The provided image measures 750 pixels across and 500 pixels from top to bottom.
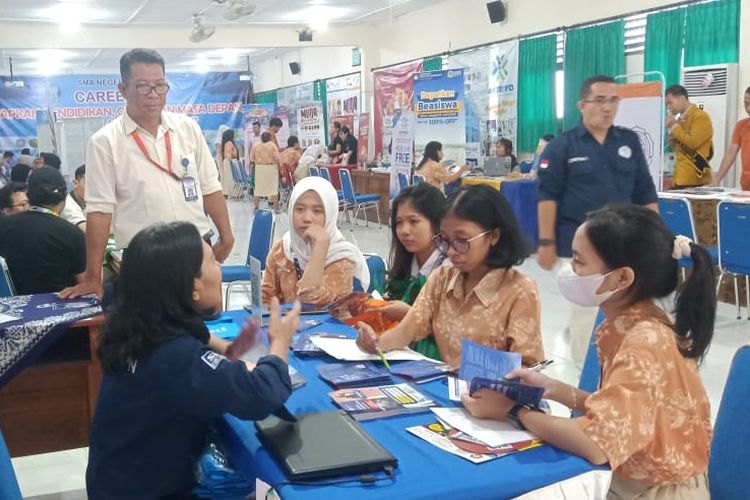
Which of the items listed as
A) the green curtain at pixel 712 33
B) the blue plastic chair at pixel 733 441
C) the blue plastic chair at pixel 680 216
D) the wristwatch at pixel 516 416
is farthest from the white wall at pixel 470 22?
the wristwatch at pixel 516 416

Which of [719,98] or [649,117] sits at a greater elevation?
[719,98]

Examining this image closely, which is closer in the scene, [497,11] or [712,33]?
[712,33]

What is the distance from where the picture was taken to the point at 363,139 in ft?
44.0

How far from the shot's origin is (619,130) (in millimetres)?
3803

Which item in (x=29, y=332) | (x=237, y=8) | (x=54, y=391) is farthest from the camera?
(x=237, y=8)

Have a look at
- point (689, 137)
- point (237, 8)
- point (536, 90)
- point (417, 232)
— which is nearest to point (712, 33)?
point (689, 137)

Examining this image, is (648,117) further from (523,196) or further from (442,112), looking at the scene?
(442,112)

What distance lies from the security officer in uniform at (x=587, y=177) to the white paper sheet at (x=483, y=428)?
7.25ft

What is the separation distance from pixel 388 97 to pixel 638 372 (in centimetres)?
1156

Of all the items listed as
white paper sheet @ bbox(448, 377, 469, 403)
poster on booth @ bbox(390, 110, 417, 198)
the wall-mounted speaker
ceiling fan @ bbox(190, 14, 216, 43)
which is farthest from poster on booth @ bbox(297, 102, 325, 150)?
white paper sheet @ bbox(448, 377, 469, 403)

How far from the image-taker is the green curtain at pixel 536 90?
9117 millimetres

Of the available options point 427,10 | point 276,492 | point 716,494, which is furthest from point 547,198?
point 427,10

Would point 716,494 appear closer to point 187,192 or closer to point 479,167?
point 187,192

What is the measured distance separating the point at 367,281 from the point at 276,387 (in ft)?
5.05
